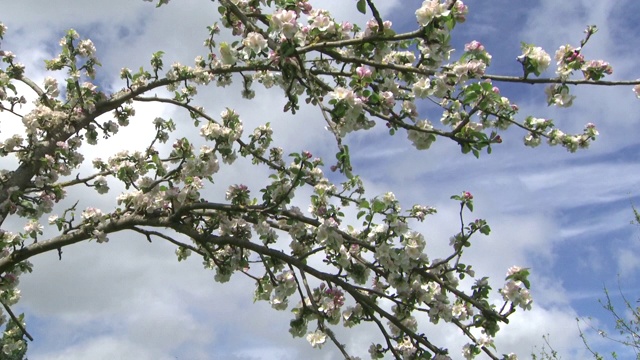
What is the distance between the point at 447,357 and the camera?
15.3ft

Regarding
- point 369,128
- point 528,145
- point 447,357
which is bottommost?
point 447,357

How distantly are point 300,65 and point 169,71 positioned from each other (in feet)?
11.9

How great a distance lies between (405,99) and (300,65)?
114 centimetres

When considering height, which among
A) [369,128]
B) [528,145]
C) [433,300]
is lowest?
[433,300]

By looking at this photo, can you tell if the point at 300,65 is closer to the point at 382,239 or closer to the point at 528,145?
the point at 382,239

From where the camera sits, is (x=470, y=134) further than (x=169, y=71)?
No

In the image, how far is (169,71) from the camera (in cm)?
716

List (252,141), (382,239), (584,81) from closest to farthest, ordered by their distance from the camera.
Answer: (584,81) → (382,239) → (252,141)

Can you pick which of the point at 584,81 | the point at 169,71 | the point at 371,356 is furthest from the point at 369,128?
the point at 169,71

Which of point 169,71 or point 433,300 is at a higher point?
point 169,71

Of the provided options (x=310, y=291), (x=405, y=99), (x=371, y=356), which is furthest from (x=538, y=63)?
(x=371, y=356)

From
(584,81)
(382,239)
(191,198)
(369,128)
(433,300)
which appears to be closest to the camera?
(369,128)

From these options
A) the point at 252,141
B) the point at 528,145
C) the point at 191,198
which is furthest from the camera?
the point at 252,141

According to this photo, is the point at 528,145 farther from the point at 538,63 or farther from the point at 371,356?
the point at 371,356
